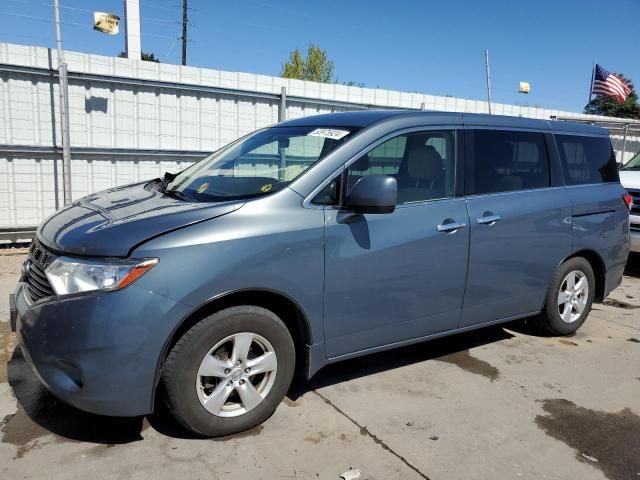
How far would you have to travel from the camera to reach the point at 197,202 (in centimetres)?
315

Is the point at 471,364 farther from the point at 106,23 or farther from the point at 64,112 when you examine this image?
the point at 106,23

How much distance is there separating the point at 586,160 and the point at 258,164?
3006mm

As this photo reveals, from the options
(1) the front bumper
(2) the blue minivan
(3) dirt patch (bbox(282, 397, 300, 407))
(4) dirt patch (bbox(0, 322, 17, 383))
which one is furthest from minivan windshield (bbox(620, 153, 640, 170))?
(4) dirt patch (bbox(0, 322, 17, 383))

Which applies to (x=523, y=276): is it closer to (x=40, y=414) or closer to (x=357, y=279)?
(x=357, y=279)

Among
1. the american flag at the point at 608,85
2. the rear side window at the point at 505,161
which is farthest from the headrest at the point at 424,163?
the american flag at the point at 608,85

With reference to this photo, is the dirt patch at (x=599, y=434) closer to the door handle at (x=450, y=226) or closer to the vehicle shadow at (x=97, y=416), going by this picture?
the vehicle shadow at (x=97, y=416)

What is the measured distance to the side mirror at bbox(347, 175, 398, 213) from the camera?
10.2 feet

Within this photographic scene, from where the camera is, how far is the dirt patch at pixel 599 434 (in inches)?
115

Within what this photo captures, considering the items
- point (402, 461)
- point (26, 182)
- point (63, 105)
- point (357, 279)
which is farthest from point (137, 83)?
point (402, 461)

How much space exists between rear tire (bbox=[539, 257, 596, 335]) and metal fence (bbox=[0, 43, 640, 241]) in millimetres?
5457

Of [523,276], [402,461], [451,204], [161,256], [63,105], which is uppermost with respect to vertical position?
[63,105]

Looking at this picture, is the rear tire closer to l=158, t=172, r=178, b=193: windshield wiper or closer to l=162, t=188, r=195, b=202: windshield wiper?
l=162, t=188, r=195, b=202: windshield wiper

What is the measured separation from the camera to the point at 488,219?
3873 mm

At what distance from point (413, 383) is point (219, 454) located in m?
1.54
